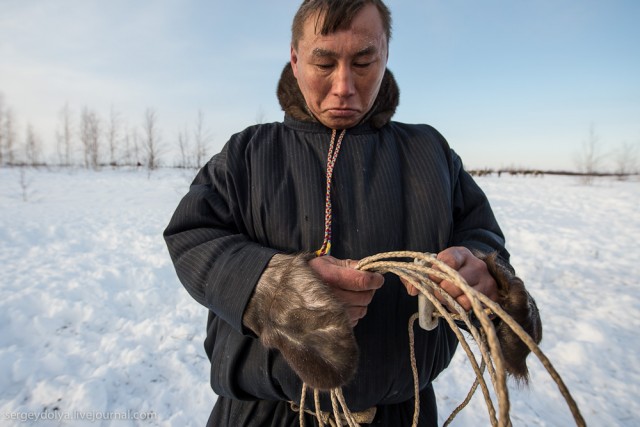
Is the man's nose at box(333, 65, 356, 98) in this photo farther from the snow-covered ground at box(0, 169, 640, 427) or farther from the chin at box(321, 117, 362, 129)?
the snow-covered ground at box(0, 169, 640, 427)

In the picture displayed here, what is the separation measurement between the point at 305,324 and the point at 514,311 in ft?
1.58

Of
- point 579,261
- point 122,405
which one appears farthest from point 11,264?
point 579,261

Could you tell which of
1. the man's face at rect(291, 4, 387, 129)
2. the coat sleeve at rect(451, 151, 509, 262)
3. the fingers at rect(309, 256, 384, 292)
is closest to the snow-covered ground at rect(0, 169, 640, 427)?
the coat sleeve at rect(451, 151, 509, 262)

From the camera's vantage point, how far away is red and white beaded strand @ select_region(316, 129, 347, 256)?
2.93ft

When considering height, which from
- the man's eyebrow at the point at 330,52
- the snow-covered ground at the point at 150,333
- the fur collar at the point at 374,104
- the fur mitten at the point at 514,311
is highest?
the man's eyebrow at the point at 330,52

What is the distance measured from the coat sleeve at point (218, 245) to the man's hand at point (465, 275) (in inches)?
14.3

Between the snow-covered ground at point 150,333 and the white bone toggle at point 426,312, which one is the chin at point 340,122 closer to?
the white bone toggle at point 426,312

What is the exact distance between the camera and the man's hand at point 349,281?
68 centimetres

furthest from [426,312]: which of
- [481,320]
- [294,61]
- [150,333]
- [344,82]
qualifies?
[150,333]

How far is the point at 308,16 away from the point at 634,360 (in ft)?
12.4

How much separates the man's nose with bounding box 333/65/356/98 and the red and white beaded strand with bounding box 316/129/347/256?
0.12m

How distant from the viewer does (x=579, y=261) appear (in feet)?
17.9

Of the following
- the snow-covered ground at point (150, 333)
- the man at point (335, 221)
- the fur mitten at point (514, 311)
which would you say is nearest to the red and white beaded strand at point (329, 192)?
the man at point (335, 221)

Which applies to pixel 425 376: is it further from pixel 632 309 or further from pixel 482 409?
pixel 632 309
